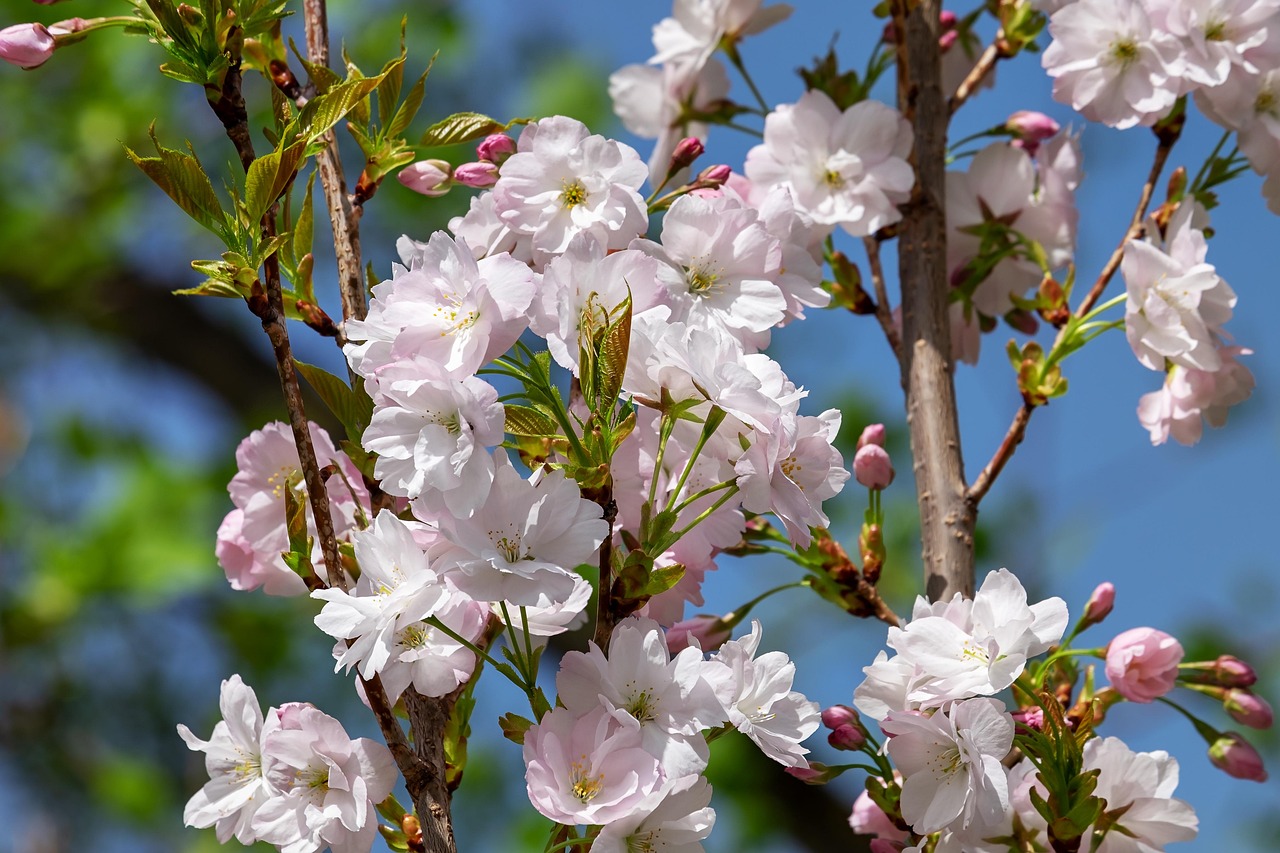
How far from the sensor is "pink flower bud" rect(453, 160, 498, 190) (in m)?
0.68

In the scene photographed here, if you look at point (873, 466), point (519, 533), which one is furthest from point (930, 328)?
point (519, 533)

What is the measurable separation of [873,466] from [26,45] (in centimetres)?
55

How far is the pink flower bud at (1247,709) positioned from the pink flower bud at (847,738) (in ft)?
0.92

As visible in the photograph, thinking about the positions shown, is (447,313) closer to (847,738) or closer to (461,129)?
(461,129)

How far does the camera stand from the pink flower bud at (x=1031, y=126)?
960mm

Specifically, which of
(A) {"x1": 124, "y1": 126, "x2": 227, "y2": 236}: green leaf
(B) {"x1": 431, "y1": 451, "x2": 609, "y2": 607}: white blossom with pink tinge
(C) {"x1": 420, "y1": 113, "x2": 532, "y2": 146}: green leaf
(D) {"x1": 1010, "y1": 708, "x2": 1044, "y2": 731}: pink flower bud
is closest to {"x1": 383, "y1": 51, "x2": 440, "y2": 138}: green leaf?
(C) {"x1": 420, "y1": 113, "x2": 532, "y2": 146}: green leaf

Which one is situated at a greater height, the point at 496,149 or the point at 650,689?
the point at 496,149

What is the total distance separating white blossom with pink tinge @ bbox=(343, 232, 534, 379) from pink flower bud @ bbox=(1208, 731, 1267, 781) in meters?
0.58

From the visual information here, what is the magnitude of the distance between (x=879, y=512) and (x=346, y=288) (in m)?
0.38

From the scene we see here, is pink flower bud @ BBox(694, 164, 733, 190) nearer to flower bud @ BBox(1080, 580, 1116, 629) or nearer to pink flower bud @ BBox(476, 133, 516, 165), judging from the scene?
pink flower bud @ BBox(476, 133, 516, 165)

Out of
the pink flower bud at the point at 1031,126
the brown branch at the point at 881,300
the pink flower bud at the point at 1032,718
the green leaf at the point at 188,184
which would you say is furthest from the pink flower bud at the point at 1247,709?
the green leaf at the point at 188,184

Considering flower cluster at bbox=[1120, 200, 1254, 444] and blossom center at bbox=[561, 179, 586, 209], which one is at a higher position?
flower cluster at bbox=[1120, 200, 1254, 444]

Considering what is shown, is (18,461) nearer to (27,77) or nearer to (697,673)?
(27,77)

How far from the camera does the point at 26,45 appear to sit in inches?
25.9
